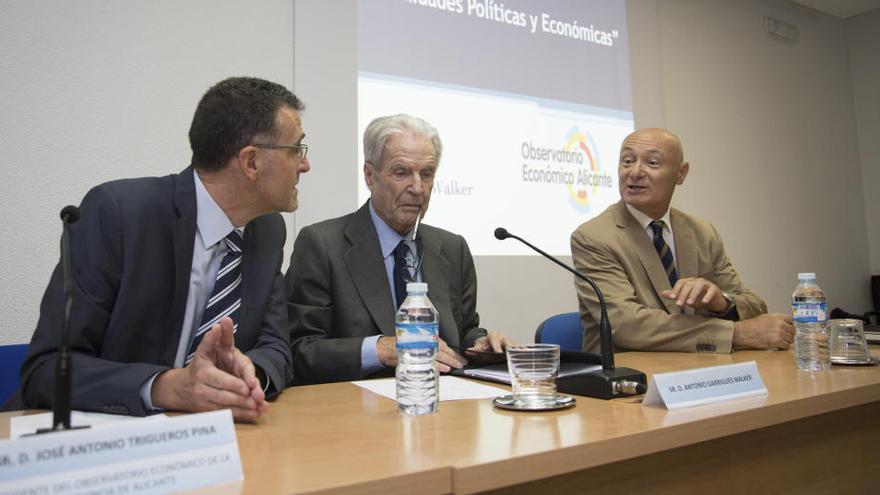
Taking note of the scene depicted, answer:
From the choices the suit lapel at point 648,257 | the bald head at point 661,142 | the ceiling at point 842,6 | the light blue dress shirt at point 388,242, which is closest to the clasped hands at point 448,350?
the light blue dress shirt at point 388,242

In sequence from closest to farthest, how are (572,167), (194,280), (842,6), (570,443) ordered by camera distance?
(570,443) < (194,280) < (572,167) < (842,6)

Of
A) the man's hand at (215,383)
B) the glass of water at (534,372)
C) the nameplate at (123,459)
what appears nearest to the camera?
the nameplate at (123,459)

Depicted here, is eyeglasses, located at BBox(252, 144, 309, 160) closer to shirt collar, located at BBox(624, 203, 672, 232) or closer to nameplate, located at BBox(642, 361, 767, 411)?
nameplate, located at BBox(642, 361, 767, 411)

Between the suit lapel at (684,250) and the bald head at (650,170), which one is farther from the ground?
the bald head at (650,170)

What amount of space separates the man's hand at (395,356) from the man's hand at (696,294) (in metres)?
0.74

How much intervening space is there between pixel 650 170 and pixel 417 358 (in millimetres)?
1665

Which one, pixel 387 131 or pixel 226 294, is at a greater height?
pixel 387 131

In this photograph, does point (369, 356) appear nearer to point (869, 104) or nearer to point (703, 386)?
point (703, 386)

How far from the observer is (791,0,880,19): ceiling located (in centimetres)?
511

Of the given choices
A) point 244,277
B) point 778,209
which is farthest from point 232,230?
point 778,209

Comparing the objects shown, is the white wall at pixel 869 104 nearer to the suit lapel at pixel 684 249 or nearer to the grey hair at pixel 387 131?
the suit lapel at pixel 684 249

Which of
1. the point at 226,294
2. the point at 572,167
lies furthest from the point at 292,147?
the point at 572,167

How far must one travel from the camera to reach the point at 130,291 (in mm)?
1371

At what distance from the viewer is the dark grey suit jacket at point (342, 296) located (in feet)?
5.81
